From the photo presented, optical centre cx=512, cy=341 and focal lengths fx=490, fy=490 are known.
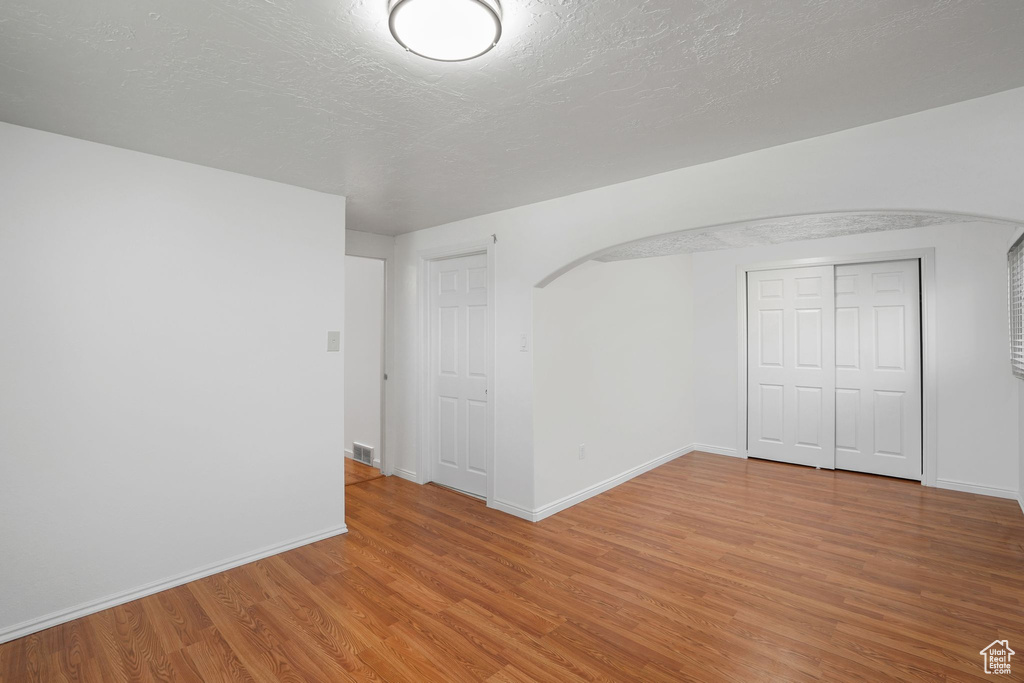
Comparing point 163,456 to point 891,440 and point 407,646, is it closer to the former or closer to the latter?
point 407,646

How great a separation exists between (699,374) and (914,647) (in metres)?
3.76

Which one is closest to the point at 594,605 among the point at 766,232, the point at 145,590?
the point at 145,590

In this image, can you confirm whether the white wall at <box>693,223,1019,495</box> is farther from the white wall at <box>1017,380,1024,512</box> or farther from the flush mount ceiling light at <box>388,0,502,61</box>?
the flush mount ceiling light at <box>388,0,502,61</box>

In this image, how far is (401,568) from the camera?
115 inches

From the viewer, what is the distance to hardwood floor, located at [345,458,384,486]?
4.71 m

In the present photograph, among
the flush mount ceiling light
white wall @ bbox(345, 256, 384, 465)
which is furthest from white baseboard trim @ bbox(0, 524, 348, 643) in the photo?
the flush mount ceiling light

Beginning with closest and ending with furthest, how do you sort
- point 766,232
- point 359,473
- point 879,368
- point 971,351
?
point 766,232 < point 971,351 < point 879,368 < point 359,473

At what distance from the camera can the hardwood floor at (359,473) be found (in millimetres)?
4707

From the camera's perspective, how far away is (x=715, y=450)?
562 cm

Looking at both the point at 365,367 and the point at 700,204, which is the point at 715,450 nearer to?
the point at 700,204

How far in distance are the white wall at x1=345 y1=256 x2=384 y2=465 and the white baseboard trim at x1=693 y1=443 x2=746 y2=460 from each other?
3.63 m

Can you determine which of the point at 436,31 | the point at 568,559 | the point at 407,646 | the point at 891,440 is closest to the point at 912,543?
the point at 891,440

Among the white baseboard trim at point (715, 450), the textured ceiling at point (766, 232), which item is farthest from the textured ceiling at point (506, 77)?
the white baseboard trim at point (715, 450)

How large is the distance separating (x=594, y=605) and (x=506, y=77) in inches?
97.9
